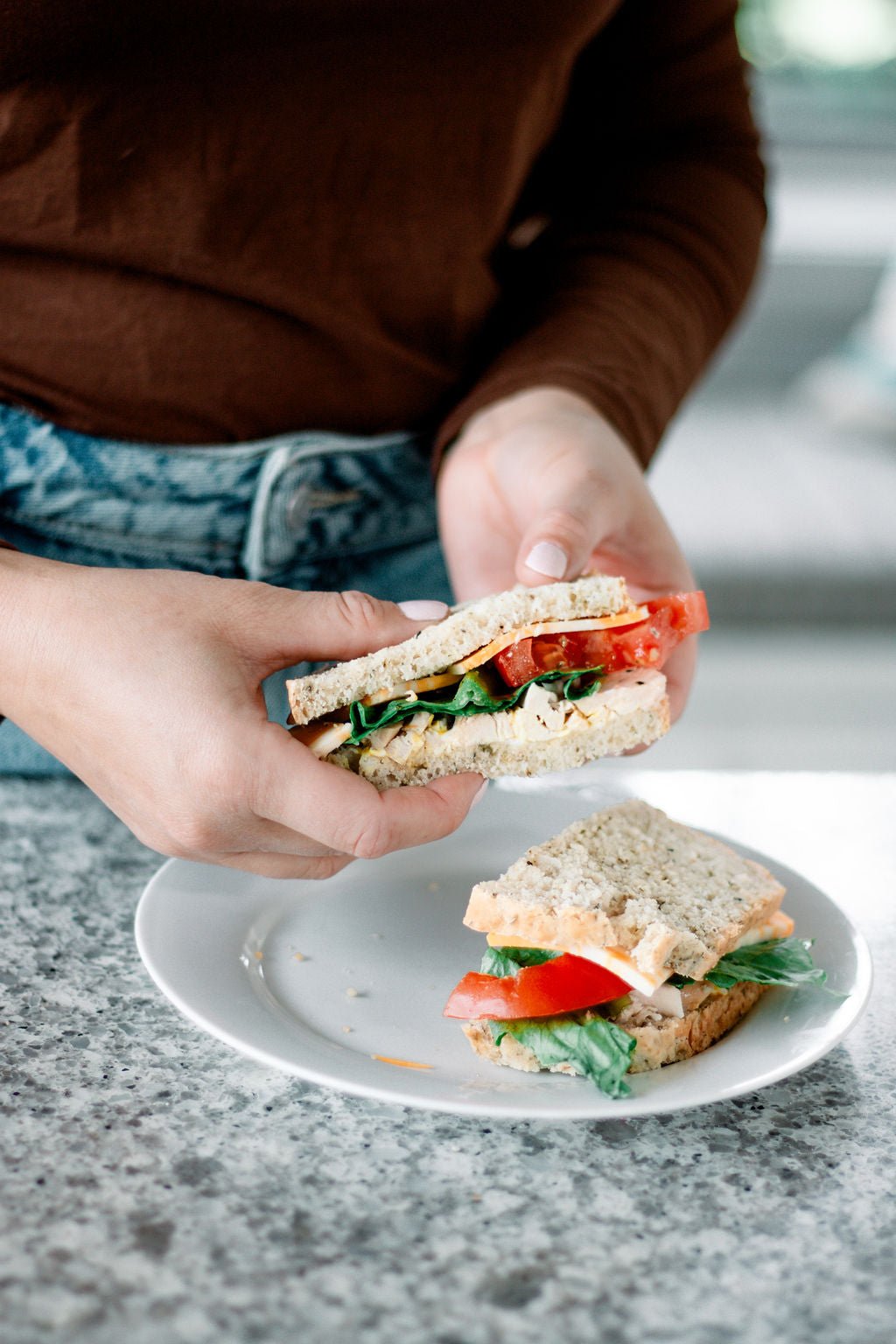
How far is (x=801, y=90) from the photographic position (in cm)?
607

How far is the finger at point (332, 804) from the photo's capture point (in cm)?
117

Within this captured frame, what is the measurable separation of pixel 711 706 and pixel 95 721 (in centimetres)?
347

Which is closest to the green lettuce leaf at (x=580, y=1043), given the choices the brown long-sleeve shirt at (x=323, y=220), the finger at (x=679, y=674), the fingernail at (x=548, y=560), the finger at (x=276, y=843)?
the finger at (x=276, y=843)

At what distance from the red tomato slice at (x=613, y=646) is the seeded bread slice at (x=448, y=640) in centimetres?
4

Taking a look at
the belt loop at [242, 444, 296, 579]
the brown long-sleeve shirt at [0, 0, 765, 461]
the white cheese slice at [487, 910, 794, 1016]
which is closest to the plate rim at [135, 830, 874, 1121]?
the white cheese slice at [487, 910, 794, 1016]

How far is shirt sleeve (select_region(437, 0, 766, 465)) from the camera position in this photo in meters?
1.93

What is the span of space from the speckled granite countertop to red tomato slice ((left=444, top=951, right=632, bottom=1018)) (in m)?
0.10

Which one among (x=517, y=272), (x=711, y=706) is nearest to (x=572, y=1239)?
(x=517, y=272)

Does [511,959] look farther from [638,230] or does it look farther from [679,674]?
[638,230]

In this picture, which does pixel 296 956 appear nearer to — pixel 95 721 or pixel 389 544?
pixel 95 721

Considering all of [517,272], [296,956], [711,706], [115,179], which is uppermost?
[115,179]

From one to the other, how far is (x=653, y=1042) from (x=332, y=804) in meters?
0.37

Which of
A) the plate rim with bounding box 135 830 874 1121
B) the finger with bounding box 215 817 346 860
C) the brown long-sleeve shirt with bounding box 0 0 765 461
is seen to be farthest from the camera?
the brown long-sleeve shirt with bounding box 0 0 765 461

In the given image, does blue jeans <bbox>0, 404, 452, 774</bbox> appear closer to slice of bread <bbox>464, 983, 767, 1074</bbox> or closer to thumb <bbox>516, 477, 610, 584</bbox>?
thumb <bbox>516, 477, 610, 584</bbox>
